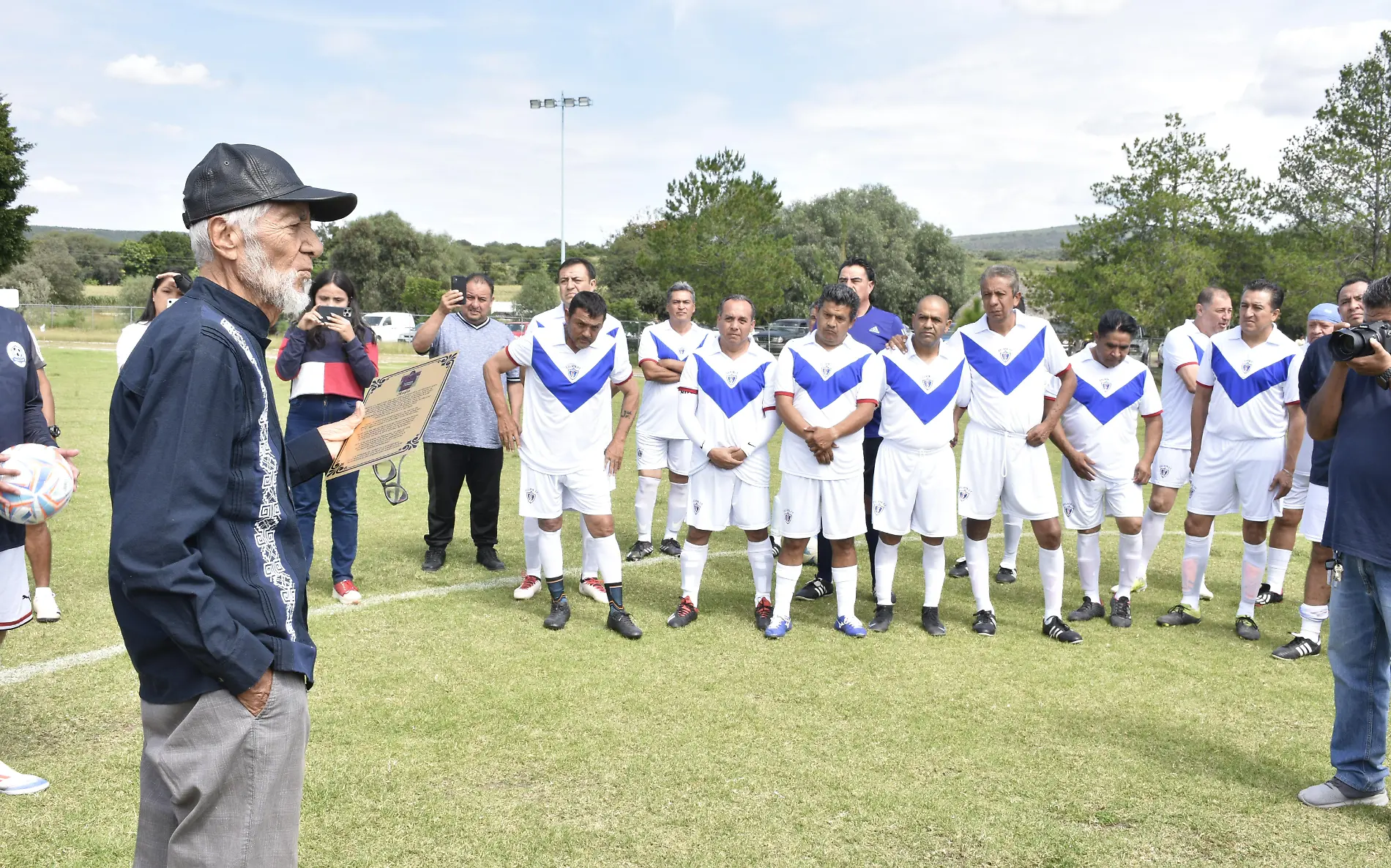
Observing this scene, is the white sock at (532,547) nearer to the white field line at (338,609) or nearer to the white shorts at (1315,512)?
the white field line at (338,609)

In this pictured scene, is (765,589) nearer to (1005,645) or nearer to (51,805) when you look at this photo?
(1005,645)

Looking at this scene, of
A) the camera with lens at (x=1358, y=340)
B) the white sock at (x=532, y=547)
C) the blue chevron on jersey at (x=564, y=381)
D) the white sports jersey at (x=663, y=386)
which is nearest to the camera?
the camera with lens at (x=1358, y=340)

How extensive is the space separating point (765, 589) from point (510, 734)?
2.50 meters

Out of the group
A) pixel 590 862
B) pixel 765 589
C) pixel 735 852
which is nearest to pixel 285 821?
pixel 590 862

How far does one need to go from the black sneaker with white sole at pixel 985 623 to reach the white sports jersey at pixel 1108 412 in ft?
4.29

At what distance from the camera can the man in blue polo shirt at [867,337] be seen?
24.1ft

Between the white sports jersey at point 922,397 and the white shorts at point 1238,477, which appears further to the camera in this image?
the white shorts at point 1238,477

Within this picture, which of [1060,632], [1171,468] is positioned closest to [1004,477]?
[1060,632]

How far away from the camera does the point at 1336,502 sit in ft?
13.5

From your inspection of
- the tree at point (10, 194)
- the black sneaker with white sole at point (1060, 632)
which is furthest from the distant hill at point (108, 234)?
the black sneaker with white sole at point (1060, 632)

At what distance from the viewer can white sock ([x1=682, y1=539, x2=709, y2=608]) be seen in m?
6.64

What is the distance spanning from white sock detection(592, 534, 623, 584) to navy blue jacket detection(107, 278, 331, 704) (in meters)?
4.15

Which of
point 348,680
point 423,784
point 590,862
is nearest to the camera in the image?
point 590,862

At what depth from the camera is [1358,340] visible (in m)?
3.66
